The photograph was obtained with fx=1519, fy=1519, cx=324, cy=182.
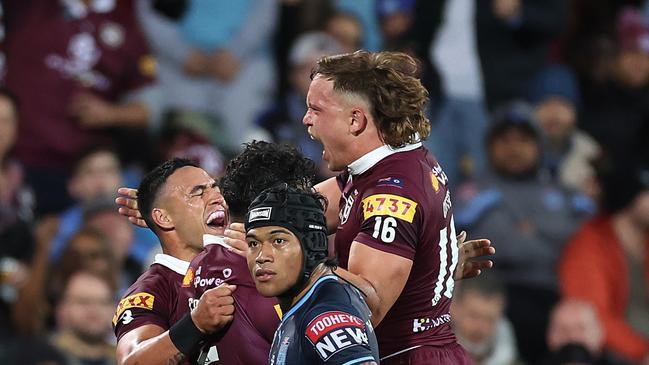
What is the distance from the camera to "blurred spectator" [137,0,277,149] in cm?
1141

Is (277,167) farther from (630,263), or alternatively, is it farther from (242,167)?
(630,263)

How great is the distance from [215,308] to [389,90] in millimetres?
1111

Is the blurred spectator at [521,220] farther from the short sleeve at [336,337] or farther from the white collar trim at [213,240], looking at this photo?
the short sleeve at [336,337]

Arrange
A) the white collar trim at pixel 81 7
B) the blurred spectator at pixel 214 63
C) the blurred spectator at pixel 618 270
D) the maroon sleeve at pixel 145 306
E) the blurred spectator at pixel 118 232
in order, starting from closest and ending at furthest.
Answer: the maroon sleeve at pixel 145 306, the blurred spectator at pixel 118 232, the white collar trim at pixel 81 7, the blurred spectator at pixel 618 270, the blurred spectator at pixel 214 63

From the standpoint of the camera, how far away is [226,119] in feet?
37.6

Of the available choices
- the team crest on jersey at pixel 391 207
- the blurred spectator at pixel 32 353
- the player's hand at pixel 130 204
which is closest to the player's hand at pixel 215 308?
the team crest on jersey at pixel 391 207

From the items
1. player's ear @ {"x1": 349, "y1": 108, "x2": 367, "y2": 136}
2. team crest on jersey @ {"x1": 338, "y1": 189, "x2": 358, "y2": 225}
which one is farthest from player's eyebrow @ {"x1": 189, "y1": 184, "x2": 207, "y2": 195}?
player's ear @ {"x1": 349, "y1": 108, "x2": 367, "y2": 136}

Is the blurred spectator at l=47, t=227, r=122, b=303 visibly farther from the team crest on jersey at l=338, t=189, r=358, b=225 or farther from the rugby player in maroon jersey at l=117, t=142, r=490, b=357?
the rugby player in maroon jersey at l=117, t=142, r=490, b=357

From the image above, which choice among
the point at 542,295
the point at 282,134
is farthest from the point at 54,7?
the point at 542,295

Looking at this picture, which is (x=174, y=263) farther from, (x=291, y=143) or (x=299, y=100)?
(x=299, y=100)

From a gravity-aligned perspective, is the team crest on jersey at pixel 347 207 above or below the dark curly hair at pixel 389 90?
below

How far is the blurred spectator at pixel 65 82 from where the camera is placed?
1071cm

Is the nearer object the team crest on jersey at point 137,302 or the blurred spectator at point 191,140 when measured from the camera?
the team crest on jersey at point 137,302

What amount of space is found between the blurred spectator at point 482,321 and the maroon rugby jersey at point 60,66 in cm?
284
